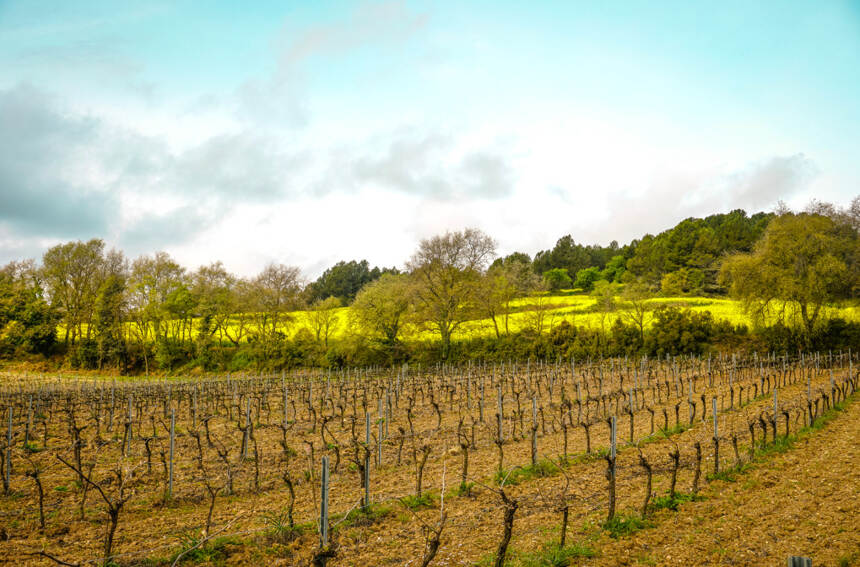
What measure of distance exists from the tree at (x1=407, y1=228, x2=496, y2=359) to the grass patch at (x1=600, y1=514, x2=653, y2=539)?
29.1m

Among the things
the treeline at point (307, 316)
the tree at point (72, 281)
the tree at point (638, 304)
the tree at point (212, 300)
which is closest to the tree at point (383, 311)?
the treeline at point (307, 316)

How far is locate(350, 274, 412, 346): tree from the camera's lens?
3812 centimetres

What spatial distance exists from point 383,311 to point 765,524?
3207cm

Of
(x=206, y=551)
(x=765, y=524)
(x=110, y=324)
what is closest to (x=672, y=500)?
(x=765, y=524)

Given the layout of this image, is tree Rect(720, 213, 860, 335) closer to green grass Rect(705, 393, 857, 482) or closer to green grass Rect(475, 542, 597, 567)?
green grass Rect(705, 393, 857, 482)

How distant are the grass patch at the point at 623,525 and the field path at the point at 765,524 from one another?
0.12 meters

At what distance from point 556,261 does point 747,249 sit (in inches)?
1109

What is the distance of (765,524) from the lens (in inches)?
290

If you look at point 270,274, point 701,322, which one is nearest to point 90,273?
point 270,274

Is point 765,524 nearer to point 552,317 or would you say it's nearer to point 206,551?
point 206,551

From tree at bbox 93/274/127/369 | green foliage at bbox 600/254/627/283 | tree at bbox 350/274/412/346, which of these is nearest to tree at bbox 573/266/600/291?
green foliage at bbox 600/254/627/283

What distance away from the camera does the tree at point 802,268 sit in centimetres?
Answer: 2681

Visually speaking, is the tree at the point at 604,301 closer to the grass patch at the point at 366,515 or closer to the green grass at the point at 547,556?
the grass patch at the point at 366,515

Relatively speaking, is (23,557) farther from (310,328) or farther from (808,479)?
(310,328)
